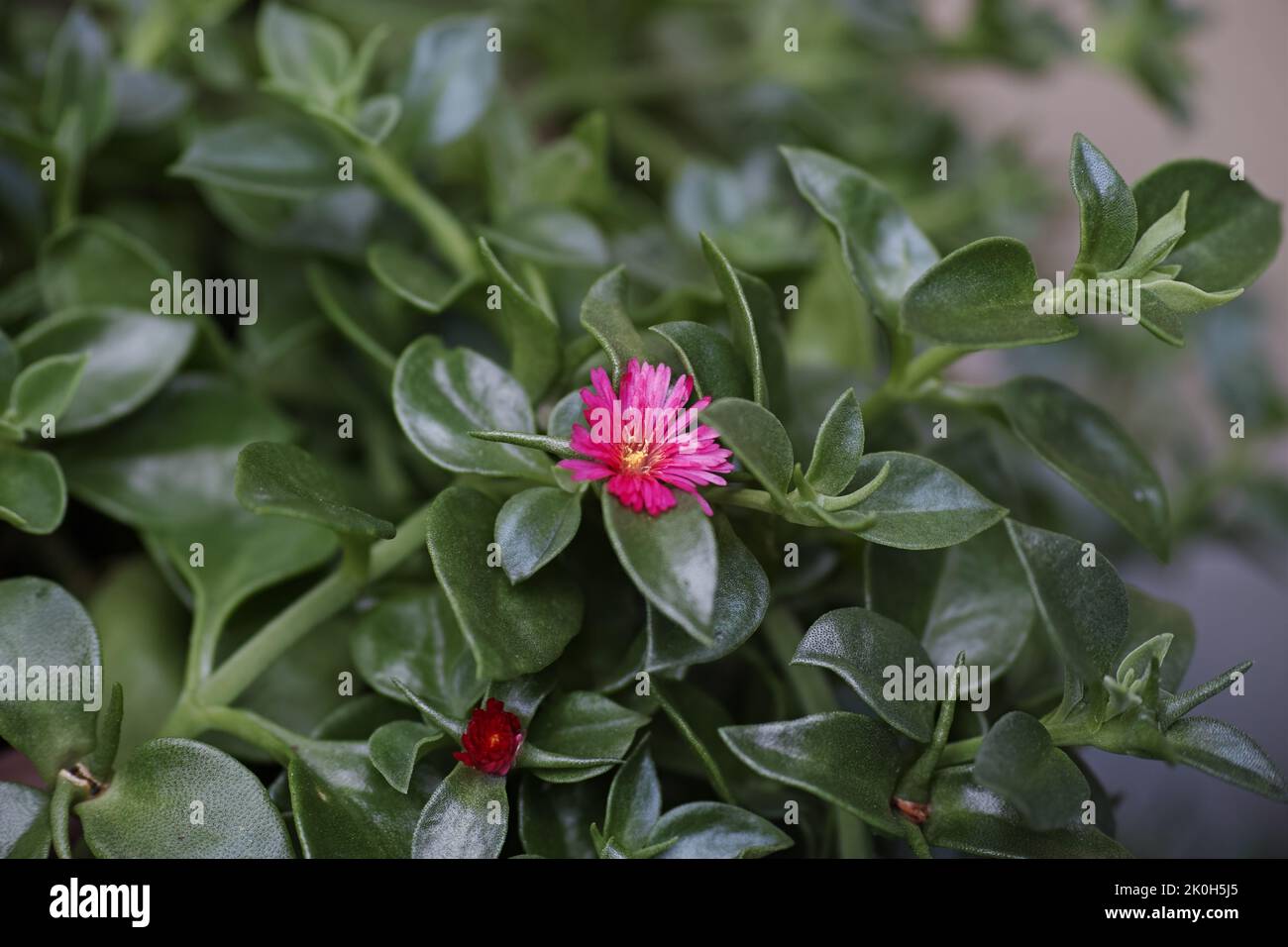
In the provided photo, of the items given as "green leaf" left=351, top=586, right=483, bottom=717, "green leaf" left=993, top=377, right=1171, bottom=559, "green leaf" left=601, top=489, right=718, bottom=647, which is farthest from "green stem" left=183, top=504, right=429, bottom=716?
"green leaf" left=993, top=377, right=1171, bottom=559

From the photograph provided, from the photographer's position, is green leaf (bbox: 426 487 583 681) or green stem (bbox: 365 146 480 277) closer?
green leaf (bbox: 426 487 583 681)

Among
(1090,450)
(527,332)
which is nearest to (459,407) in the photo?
(527,332)

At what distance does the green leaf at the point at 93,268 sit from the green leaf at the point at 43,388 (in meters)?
0.08

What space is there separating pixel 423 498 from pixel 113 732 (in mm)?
187

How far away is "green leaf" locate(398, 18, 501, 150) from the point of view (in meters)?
0.50

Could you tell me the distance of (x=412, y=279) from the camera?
1.50ft

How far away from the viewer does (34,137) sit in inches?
18.9

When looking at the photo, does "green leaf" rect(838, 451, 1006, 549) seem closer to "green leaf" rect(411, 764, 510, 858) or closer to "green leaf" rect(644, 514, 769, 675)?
"green leaf" rect(644, 514, 769, 675)

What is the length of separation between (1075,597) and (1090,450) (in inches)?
4.1

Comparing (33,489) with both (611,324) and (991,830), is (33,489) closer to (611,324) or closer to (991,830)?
(611,324)

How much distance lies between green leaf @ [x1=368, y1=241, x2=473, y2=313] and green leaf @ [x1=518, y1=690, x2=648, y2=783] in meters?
0.17

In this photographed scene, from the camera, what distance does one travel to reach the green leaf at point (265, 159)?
47cm

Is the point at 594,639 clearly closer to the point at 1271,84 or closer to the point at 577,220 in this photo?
the point at 577,220
